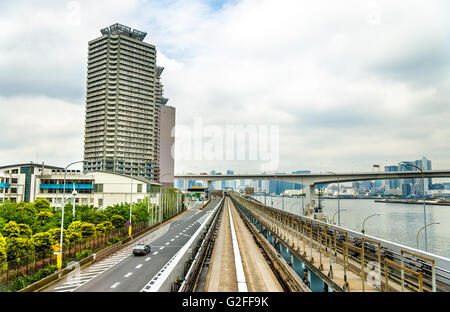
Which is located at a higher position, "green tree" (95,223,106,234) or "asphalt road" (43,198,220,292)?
"green tree" (95,223,106,234)

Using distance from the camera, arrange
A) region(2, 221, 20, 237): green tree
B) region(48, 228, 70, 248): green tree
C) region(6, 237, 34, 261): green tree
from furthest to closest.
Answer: region(48, 228, 70, 248): green tree < region(2, 221, 20, 237): green tree < region(6, 237, 34, 261): green tree

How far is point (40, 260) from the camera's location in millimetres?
16516

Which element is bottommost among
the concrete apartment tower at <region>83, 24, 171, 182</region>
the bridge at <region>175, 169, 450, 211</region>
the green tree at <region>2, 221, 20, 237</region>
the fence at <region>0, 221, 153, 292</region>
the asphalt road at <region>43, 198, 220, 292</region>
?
the asphalt road at <region>43, 198, 220, 292</region>

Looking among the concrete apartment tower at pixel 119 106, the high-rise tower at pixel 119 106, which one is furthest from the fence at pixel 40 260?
the high-rise tower at pixel 119 106

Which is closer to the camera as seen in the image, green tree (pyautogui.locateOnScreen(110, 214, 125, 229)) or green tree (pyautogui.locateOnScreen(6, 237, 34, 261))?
green tree (pyautogui.locateOnScreen(6, 237, 34, 261))

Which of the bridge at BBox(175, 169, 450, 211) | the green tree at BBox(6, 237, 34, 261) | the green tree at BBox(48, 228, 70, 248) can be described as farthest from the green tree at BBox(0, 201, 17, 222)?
the bridge at BBox(175, 169, 450, 211)

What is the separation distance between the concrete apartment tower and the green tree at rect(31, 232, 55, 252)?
304ft

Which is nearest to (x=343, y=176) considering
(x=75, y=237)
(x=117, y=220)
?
(x=117, y=220)

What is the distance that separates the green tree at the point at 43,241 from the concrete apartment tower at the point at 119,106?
3649 inches

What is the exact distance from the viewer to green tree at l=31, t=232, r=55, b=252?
60.8 ft

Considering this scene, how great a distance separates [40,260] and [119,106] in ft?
336

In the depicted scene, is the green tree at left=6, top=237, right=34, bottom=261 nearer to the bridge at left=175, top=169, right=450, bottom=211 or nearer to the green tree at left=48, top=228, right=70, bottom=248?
the green tree at left=48, top=228, right=70, bottom=248

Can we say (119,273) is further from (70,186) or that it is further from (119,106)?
(119,106)
